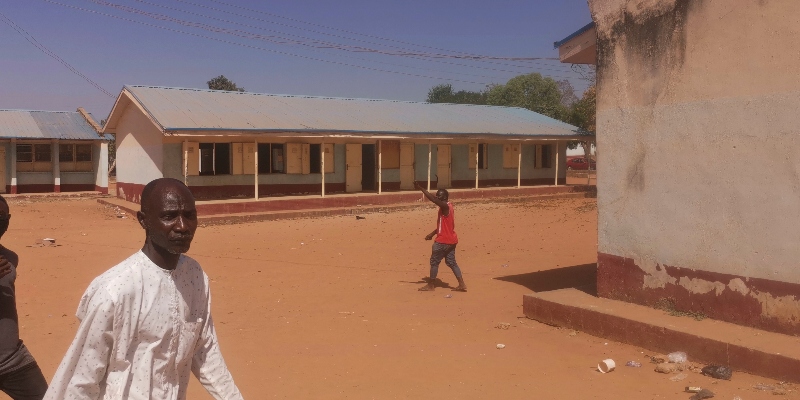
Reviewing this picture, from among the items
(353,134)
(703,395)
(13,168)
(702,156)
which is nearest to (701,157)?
(702,156)

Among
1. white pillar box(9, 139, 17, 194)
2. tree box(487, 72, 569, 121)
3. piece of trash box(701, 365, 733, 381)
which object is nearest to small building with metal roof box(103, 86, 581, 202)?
white pillar box(9, 139, 17, 194)

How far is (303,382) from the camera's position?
5328mm

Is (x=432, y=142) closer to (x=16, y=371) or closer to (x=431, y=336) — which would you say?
(x=431, y=336)

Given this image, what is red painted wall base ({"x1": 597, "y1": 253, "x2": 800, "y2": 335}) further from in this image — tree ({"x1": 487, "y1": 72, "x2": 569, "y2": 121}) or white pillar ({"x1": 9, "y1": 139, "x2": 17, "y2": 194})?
tree ({"x1": 487, "y1": 72, "x2": 569, "y2": 121})

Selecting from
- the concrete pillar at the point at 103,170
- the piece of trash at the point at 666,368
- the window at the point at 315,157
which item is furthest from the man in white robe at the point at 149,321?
the concrete pillar at the point at 103,170

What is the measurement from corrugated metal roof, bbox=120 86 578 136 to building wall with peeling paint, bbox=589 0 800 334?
1328 centimetres

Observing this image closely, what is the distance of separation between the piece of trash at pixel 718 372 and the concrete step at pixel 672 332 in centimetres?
15

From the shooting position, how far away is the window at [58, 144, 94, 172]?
26234 millimetres

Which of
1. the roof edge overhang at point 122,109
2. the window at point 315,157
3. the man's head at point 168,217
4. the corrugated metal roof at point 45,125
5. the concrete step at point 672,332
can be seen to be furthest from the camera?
the corrugated metal roof at point 45,125

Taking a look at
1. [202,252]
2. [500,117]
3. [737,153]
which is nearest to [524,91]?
[500,117]

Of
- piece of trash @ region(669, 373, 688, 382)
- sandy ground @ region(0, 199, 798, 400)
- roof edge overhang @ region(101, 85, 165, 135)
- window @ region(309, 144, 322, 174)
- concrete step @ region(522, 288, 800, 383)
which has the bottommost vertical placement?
sandy ground @ region(0, 199, 798, 400)

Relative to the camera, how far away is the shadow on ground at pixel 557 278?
8.91m

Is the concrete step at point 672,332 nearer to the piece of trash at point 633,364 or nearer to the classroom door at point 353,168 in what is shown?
the piece of trash at point 633,364

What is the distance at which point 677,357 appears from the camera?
18.4ft
